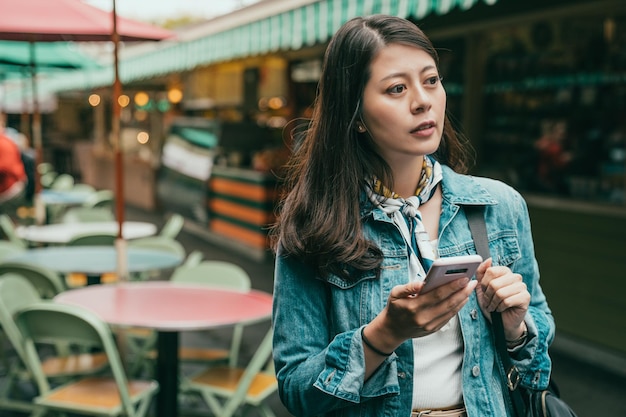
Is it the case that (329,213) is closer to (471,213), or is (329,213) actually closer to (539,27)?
(471,213)

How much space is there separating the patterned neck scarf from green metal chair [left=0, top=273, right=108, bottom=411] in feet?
8.27

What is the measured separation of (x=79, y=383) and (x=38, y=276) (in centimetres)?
93

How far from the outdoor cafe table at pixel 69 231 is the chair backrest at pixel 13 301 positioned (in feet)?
6.81

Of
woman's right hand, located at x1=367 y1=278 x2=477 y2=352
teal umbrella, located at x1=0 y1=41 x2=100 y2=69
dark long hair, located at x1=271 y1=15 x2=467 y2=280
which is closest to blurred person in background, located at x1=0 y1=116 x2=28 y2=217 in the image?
teal umbrella, located at x1=0 y1=41 x2=100 y2=69

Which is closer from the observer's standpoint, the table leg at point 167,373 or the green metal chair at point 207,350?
the table leg at point 167,373

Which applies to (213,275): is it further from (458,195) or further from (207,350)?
(458,195)

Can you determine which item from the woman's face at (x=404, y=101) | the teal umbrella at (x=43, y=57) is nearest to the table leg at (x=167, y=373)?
the woman's face at (x=404, y=101)

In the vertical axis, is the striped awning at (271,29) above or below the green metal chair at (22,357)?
A: above

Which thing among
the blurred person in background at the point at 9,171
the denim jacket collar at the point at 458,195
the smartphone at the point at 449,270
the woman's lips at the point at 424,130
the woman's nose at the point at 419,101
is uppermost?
the woman's nose at the point at 419,101

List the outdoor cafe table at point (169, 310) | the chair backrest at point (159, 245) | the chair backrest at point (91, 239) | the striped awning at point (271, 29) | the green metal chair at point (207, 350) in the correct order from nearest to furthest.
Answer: the outdoor cafe table at point (169, 310) → the green metal chair at point (207, 350) → the striped awning at point (271, 29) → the chair backrest at point (159, 245) → the chair backrest at point (91, 239)

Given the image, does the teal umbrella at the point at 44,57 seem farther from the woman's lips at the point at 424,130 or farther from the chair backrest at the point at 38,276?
the woman's lips at the point at 424,130

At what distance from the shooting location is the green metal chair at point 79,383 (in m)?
3.44

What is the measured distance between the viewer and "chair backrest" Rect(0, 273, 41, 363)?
3.88m

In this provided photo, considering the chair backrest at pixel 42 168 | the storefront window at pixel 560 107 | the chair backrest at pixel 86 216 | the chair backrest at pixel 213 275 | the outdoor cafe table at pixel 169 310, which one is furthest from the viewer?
the chair backrest at pixel 86 216
